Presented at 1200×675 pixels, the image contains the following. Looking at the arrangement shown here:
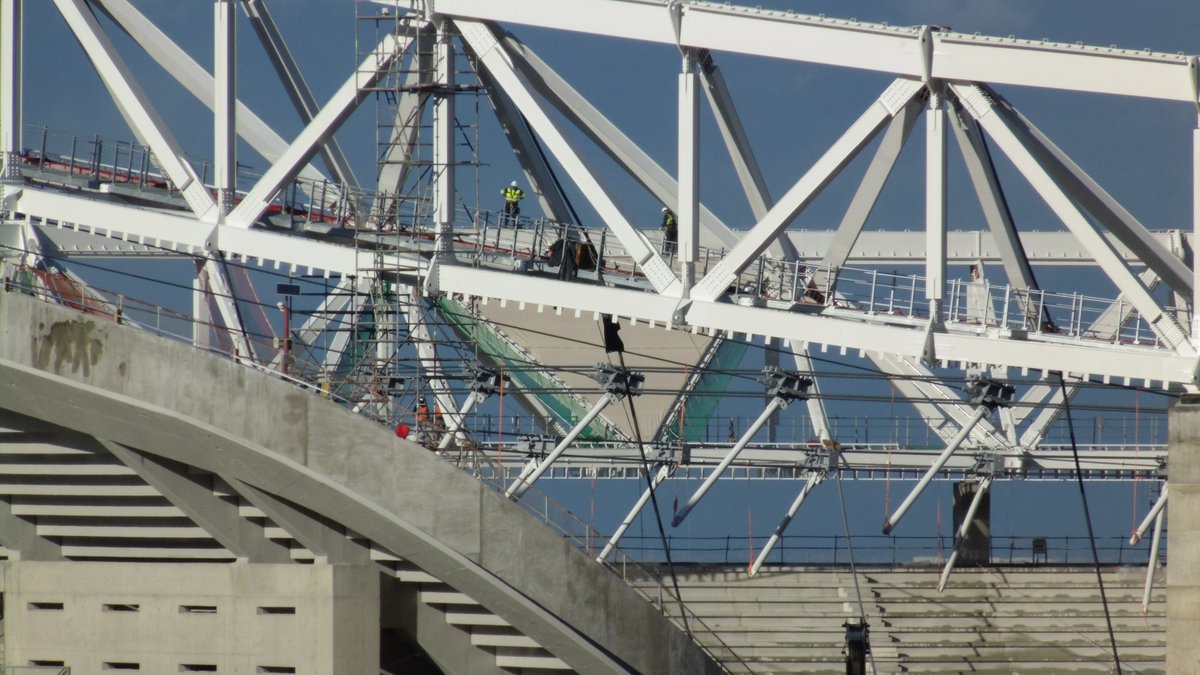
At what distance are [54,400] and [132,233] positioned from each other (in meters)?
7.24

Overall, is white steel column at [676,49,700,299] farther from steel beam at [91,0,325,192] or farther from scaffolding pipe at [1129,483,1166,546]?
scaffolding pipe at [1129,483,1166,546]

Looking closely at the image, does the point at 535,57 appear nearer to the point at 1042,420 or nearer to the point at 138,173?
the point at 138,173

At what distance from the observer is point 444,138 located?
113ft

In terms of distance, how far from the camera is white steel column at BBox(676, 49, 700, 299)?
31797 millimetres

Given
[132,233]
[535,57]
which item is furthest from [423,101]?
[132,233]

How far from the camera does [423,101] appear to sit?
35.3 meters

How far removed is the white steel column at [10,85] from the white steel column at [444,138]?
388 inches

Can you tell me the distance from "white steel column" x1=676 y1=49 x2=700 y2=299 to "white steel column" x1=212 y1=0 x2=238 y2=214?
9.95 m

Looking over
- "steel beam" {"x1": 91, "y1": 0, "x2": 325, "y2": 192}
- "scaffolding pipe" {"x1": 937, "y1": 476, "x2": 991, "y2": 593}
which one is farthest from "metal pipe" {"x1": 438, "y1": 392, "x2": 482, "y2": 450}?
"scaffolding pipe" {"x1": 937, "y1": 476, "x2": 991, "y2": 593}

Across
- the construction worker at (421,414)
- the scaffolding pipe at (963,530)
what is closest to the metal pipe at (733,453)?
the scaffolding pipe at (963,530)

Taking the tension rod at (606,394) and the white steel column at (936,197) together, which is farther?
the tension rod at (606,394)

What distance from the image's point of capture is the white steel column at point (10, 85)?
124ft

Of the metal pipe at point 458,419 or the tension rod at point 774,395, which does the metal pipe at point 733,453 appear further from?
the metal pipe at point 458,419

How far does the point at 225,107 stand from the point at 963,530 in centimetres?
2253
